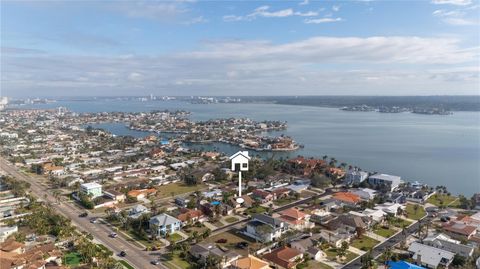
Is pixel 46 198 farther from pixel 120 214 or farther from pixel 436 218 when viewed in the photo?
pixel 436 218

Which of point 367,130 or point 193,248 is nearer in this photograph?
point 193,248

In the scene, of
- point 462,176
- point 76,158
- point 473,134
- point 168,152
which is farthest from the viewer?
point 473,134

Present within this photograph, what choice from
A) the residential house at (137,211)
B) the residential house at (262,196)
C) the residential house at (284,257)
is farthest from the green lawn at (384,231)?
the residential house at (137,211)

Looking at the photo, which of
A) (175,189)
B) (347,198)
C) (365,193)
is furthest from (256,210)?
(365,193)

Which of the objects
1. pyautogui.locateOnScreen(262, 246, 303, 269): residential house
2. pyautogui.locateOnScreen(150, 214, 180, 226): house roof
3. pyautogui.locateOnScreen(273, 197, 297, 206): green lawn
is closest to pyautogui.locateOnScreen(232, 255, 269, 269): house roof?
pyautogui.locateOnScreen(262, 246, 303, 269): residential house

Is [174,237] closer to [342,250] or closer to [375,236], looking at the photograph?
[342,250]

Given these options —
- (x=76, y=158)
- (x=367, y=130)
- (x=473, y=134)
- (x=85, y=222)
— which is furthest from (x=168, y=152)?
(x=473, y=134)

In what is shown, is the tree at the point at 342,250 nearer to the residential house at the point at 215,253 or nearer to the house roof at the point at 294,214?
the house roof at the point at 294,214

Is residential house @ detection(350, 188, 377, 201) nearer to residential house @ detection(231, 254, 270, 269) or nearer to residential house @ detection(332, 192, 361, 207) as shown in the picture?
residential house @ detection(332, 192, 361, 207)
